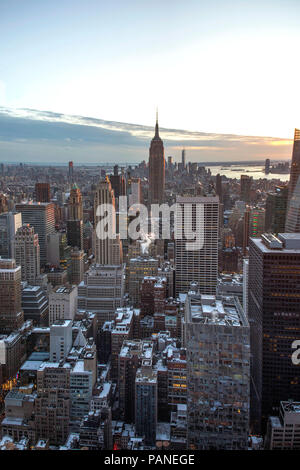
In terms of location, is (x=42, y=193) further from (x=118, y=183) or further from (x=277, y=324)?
(x=277, y=324)

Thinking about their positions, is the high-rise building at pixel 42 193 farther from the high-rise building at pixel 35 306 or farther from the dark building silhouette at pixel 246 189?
the dark building silhouette at pixel 246 189

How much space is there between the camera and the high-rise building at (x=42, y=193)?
39.0ft

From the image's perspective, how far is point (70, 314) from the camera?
9.10 metres

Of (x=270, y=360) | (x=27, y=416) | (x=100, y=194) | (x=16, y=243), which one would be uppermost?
(x=100, y=194)

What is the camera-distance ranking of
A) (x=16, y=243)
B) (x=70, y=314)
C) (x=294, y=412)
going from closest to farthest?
(x=294, y=412)
(x=70, y=314)
(x=16, y=243)

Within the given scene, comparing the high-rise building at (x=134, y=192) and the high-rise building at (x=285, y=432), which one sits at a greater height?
the high-rise building at (x=134, y=192)

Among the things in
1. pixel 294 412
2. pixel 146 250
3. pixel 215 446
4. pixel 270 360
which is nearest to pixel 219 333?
pixel 215 446

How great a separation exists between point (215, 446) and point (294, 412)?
1.40 meters

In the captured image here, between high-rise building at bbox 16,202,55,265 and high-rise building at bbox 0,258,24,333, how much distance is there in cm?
453

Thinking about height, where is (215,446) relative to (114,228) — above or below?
below

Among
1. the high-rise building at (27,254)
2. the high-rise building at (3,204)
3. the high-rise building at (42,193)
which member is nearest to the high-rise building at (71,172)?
the high-rise building at (42,193)

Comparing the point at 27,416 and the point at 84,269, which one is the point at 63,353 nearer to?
the point at 27,416

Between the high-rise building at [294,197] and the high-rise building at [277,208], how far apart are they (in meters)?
0.25

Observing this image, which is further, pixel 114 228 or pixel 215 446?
pixel 114 228
